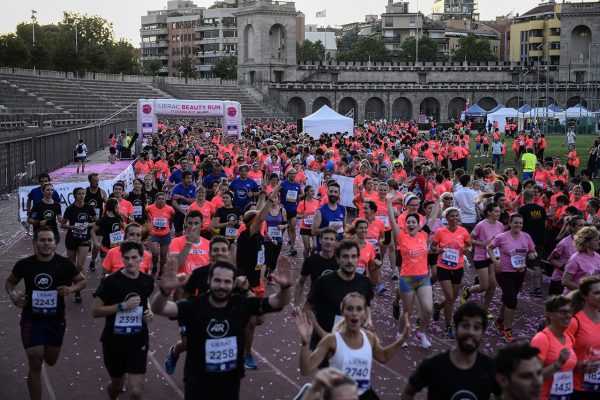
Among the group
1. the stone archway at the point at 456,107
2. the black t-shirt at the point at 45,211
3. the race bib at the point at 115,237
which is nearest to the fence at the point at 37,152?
the black t-shirt at the point at 45,211

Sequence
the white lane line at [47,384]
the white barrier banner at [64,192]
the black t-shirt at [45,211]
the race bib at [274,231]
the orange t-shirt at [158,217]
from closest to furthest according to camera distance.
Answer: the white lane line at [47,384] < the black t-shirt at [45,211] < the race bib at [274,231] < the orange t-shirt at [158,217] < the white barrier banner at [64,192]

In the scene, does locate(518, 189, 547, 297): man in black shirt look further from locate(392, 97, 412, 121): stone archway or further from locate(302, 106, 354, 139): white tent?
locate(392, 97, 412, 121): stone archway

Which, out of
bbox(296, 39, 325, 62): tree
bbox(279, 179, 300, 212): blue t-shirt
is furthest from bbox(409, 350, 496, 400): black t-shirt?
bbox(296, 39, 325, 62): tree

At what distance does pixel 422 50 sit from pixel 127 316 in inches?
4743

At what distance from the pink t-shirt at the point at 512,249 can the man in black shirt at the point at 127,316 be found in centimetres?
493

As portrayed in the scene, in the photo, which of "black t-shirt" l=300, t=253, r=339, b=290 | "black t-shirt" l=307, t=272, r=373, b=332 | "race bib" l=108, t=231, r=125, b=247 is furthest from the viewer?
"race bib" l=108, t=231, r=125, b=247

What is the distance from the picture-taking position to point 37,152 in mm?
32156

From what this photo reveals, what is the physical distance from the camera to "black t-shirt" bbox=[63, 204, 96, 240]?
1320cm

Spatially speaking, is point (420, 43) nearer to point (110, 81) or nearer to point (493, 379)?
point (110, 81)

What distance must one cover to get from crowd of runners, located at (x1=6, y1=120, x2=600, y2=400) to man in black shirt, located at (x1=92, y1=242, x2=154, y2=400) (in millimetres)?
12

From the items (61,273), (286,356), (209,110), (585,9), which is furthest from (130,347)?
(585,9)

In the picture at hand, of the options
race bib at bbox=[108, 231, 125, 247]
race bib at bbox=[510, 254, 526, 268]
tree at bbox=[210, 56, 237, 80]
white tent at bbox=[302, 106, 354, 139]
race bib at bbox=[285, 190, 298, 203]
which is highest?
tree at bbox=[210, 56, 237, 80]

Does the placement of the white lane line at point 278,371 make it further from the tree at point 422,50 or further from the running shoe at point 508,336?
the tree at point 422,50

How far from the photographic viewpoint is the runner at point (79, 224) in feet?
43.2
